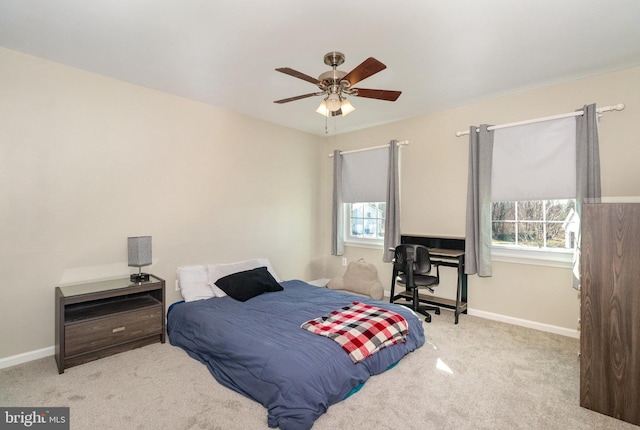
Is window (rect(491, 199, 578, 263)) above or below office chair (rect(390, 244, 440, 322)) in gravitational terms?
above

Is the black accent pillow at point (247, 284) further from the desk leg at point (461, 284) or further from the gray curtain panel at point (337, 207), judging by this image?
the desk leg at point (461, 284)

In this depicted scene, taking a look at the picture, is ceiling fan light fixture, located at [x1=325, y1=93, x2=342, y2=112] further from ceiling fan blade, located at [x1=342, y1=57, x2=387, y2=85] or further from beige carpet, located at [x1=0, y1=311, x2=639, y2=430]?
beige carpet, located at [x1=0, y1=311, x2=639, y2=430]

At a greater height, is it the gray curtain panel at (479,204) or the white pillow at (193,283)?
the gray curtain panel at (479,204)

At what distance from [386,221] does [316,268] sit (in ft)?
5.26

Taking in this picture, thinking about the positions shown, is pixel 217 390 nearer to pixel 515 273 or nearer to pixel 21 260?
pixel 21 260

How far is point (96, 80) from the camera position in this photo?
10.2 ft

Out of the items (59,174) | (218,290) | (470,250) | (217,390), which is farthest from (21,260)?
(470,250)

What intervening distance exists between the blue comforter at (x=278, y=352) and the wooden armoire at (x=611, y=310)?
129 centimetres

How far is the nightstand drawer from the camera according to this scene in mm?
2600

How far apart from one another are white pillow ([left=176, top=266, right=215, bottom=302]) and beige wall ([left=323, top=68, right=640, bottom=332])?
2.52 metres

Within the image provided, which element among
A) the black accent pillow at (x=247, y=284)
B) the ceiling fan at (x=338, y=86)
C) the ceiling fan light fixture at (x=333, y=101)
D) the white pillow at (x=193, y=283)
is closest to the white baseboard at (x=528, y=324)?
the black accent pillow at (x=247, y=284)

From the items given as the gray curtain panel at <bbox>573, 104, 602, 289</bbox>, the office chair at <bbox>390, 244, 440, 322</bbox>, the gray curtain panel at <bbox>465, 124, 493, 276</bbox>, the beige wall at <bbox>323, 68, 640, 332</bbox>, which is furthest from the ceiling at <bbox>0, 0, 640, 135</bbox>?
the office chair at <bbox>390, 244, 440, 322</bbox>

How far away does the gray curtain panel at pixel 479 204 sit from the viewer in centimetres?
369

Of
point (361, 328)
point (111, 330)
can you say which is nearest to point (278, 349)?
point (361, 328)
